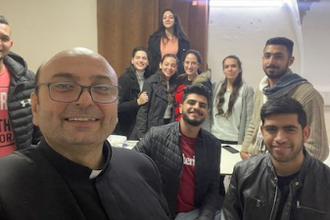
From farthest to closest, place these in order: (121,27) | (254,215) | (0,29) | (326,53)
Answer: (121,27)
(326,53)
(0,29)
(254,215)

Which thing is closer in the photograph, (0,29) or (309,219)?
(309,219)

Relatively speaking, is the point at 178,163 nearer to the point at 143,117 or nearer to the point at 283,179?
the point at 283,179

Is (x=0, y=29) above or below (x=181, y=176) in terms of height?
above

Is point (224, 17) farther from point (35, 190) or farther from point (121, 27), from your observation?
point (35, 190)

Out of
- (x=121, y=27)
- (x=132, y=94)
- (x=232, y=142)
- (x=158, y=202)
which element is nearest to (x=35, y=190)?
(x=158, y=202)

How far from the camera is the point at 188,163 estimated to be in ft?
A: 6.42

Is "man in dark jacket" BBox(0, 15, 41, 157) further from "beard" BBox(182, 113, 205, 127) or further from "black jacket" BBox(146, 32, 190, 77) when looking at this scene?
"black jacket" BBox(146, 32, 190, 77)

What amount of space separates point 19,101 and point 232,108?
5.76 ft

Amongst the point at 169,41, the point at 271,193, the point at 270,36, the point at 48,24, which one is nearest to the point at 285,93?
the point at 271,193

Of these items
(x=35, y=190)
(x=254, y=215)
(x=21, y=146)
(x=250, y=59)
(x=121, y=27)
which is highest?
(x=121, y=27)

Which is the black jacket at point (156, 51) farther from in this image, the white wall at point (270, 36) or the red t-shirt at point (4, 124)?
the red t-shirt at point (4, 124)

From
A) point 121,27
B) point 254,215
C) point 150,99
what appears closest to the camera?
point 254,215

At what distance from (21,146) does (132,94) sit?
148 cm

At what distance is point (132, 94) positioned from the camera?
3.21 m
